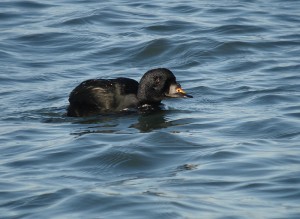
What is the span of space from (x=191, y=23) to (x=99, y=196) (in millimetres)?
10470

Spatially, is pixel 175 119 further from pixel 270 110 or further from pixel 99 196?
pixel 99 196

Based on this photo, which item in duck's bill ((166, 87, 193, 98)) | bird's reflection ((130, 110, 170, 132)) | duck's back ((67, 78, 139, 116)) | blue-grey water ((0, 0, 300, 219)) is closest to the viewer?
blue-grey water ((0, 0, 300, 219))

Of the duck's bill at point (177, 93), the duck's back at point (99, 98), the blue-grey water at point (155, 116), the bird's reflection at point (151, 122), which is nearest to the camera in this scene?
the blue-grey water at point (155, 116)

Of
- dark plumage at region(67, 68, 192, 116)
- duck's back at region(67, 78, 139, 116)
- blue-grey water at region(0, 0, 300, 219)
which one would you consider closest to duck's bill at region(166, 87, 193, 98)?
dark plumage at region(67, 68, 192, 116)

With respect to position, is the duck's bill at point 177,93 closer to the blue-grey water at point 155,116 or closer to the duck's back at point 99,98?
the blue-grey water at point 155,116

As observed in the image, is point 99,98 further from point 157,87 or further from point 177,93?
point 177,93

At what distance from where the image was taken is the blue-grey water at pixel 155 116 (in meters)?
9.36

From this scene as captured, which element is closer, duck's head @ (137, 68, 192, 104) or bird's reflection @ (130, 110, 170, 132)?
bird's reflection @ (130, 110, 170, 132)

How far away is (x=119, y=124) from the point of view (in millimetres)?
12711

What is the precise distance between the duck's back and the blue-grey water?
7.9 inches

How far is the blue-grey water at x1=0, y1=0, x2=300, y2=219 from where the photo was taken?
936 centimetres

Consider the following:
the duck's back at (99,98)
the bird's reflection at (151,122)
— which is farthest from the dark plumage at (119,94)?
the bird's reflection at (151,122)

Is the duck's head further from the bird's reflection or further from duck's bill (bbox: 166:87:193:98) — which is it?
the bird's reflection

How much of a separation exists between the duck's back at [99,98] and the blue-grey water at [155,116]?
20cm
